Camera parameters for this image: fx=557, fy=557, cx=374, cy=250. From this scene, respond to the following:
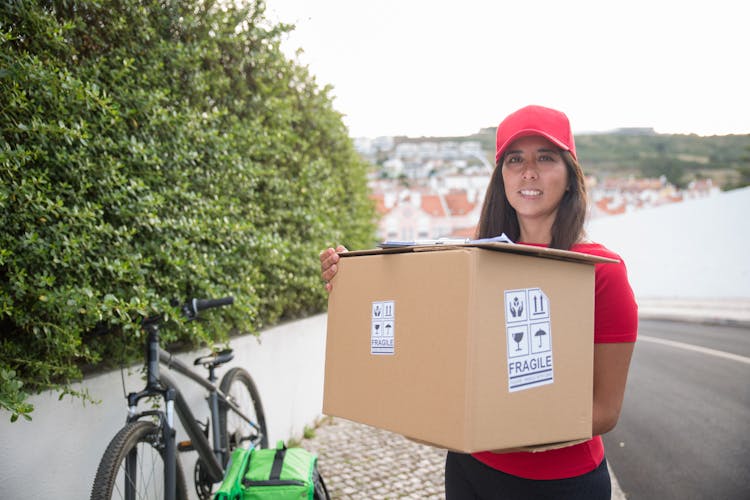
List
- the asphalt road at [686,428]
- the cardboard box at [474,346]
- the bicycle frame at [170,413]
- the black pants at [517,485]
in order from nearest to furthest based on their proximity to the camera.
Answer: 1. the cardboard box at [474,346]
2. the black pants at [517,485]
3. the bicycle frame at [170,413]
4. the asphalt road at [686,428]

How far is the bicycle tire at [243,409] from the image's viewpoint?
3400 millimetres

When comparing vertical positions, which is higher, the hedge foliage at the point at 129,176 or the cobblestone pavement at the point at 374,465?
the hedge foliage at the point at 129,176

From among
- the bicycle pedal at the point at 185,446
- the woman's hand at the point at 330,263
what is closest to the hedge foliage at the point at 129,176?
the bicycle pedal at the point at 185,446

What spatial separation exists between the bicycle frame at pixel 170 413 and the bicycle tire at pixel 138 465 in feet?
0.16

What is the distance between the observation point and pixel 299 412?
17.2ft

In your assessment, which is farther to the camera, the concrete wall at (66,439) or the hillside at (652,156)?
the hillside at (652,156)

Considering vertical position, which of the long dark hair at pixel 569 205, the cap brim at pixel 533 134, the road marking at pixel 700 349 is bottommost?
the road marking at pixel 700 349

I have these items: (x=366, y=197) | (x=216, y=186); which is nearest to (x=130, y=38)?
(x=216, y=186)

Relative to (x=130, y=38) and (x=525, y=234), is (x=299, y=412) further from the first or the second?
(x=525, y=234)

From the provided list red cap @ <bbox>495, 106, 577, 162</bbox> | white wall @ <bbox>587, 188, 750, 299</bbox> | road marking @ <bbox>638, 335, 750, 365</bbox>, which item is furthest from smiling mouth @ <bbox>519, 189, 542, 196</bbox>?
white wall @ <bbox>587, 188, 750, 299</bbox>

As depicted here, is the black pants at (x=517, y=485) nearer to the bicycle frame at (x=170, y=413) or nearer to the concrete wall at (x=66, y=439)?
the bicycle frame at (x=170, y=413)

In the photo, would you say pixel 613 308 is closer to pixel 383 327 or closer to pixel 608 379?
pixel 608 379

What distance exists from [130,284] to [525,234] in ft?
6.17

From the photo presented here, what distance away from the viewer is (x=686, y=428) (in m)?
5.62
